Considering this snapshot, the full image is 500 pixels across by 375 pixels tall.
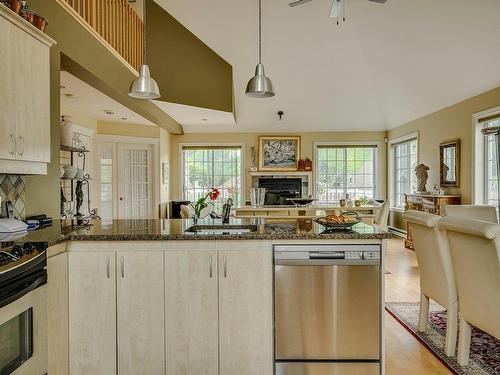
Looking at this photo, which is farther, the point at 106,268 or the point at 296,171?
the point at 296,171

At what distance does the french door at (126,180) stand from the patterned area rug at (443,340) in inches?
217

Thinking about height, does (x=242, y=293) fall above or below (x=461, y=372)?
above

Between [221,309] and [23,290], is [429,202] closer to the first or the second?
[221,309]

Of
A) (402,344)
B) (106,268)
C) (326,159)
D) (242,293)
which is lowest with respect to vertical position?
(402,344)

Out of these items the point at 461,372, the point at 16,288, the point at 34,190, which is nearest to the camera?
the point at 16,288

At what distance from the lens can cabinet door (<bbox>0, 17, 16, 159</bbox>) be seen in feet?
6.95

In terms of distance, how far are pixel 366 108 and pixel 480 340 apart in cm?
591

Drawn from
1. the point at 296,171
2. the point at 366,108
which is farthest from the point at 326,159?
the point at 366,108

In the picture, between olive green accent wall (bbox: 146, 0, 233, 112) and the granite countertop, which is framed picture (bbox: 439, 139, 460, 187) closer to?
olive green accent wall (bbox: 146, 0, 233, 112)

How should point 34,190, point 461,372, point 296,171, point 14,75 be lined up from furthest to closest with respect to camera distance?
1. point 296,171
2. point 34,190
3. point 461,372
4. point 14,75

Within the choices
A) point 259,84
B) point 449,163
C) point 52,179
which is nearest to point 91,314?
point 52,179

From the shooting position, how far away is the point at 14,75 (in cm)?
221

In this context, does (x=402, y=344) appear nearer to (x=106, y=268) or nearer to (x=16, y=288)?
(x=106, y=268)

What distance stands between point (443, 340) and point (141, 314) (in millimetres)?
2273
